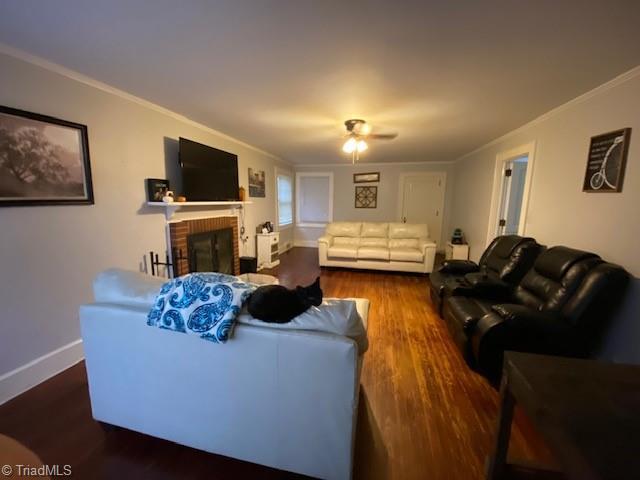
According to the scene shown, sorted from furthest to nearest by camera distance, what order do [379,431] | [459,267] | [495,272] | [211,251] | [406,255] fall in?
1. [406,255]
2. [211,251]
3. [459,267]
4. [495,272]
5. [379,431]

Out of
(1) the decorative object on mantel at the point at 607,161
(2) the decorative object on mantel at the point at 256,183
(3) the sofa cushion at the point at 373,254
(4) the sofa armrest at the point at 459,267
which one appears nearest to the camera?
(1) the decorative object on mantel at the point at 607,161

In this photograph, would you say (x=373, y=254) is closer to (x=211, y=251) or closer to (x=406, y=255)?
(x=406, y=255)

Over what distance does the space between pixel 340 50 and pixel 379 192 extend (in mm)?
5204

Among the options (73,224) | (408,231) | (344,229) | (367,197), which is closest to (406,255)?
(408,231)

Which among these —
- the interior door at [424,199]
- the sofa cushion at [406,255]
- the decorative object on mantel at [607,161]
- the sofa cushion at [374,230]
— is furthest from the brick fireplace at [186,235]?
the interior door at [424,199]

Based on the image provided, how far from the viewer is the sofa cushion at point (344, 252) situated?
15.6 ft

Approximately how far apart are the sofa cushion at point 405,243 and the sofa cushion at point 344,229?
729 millimetres

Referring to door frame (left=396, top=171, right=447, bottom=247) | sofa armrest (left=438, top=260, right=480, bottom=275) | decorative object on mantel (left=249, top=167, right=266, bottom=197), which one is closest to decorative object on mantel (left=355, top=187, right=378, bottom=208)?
door frame (left=396, top=171, right=447, bottom=247)

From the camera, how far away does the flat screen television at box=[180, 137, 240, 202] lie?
3.05 m

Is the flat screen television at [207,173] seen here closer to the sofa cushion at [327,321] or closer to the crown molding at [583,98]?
the sofa cushion at [327,321]

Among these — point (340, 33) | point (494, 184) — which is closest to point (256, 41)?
point (340, 33)

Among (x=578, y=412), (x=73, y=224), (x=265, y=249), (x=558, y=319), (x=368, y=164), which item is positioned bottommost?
(x=265, y=249)

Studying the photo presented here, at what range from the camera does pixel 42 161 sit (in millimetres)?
1832

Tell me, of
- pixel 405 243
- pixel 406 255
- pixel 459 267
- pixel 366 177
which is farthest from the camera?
pixel 366 177
